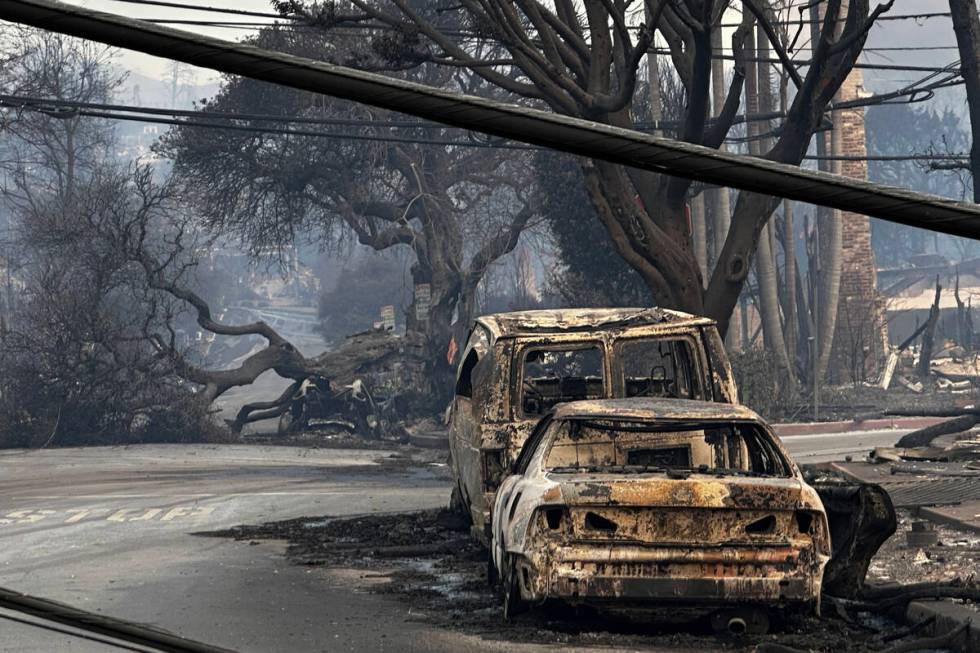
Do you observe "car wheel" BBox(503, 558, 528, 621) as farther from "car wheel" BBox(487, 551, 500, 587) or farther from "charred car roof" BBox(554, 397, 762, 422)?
"charred car roof" BBox(554, 397, 762, 422)

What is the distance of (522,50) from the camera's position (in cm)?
1880

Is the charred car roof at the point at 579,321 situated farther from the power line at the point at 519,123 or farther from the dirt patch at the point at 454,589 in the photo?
the power line at the point at 519,123

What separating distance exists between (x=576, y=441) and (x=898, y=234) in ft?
438

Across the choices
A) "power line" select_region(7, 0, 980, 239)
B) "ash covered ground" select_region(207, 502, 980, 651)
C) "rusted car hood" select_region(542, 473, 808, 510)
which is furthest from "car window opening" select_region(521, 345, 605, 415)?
"power line" select_region(7, 0, 980, 239)

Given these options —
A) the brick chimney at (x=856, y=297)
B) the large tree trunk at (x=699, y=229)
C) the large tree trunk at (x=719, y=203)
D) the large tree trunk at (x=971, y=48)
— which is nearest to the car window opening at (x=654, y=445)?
the large tree trunk at (x=971, y=48)

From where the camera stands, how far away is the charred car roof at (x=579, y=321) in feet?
40.3

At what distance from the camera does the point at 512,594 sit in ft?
29.4

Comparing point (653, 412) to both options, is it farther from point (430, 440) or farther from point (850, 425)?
point (850, 425)

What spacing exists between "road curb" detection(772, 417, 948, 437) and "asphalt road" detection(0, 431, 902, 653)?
3.82 m

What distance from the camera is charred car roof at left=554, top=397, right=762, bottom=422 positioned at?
9.76m

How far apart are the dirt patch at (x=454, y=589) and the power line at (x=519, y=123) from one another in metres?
7.03

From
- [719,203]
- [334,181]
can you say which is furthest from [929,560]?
[334,181]

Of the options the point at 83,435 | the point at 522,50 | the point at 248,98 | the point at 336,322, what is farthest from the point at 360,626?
the point at 336,322

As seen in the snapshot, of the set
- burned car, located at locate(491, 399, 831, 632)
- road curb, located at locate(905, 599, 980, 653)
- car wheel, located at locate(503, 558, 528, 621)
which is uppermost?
burned car, located at locate(491, 399, 831, 632)
